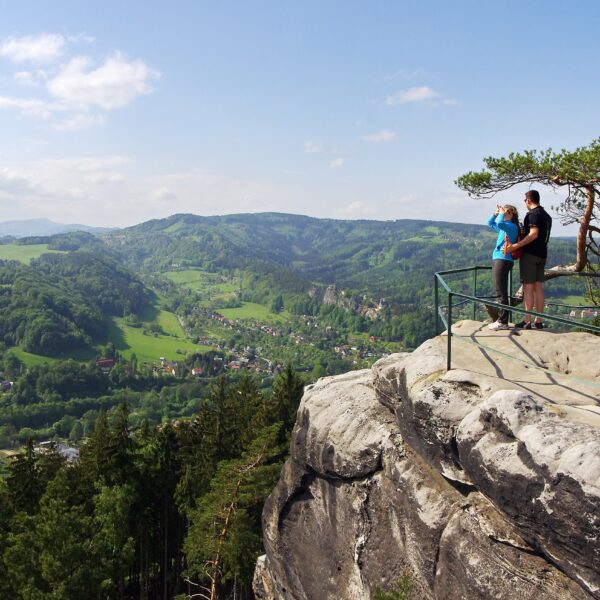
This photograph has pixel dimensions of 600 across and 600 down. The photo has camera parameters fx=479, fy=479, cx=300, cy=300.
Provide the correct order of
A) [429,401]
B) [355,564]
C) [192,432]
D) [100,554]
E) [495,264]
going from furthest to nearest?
1. [192,432]
2. [100,554]
3. [495,264]
4. [355,564]
5. [429,401]

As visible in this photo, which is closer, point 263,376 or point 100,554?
point 100,554

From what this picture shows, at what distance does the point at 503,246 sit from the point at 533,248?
2.26 ft

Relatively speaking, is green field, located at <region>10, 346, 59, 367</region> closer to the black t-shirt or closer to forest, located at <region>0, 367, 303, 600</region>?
forest, located at <region>0, 367, 303, 600</region>

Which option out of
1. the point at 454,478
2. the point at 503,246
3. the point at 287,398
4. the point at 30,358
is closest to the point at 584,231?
the point at 503,246

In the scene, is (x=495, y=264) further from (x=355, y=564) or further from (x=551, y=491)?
(x=355, y=564)

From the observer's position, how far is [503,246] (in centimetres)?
1202

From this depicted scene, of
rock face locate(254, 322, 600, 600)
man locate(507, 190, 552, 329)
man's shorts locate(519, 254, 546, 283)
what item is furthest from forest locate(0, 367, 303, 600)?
man's shorts locate(519, 254, 546, 283)

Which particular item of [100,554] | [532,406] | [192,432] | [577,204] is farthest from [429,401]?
[192,432]

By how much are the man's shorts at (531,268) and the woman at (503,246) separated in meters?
0.31

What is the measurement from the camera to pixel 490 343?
11750 mm

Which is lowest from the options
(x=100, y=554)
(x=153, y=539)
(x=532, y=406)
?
(x=153, y=539)

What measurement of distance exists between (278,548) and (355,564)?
4310 millimetres

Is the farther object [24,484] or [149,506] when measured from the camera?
[149,506]

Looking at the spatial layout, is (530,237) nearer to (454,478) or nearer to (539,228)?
(539,228)
